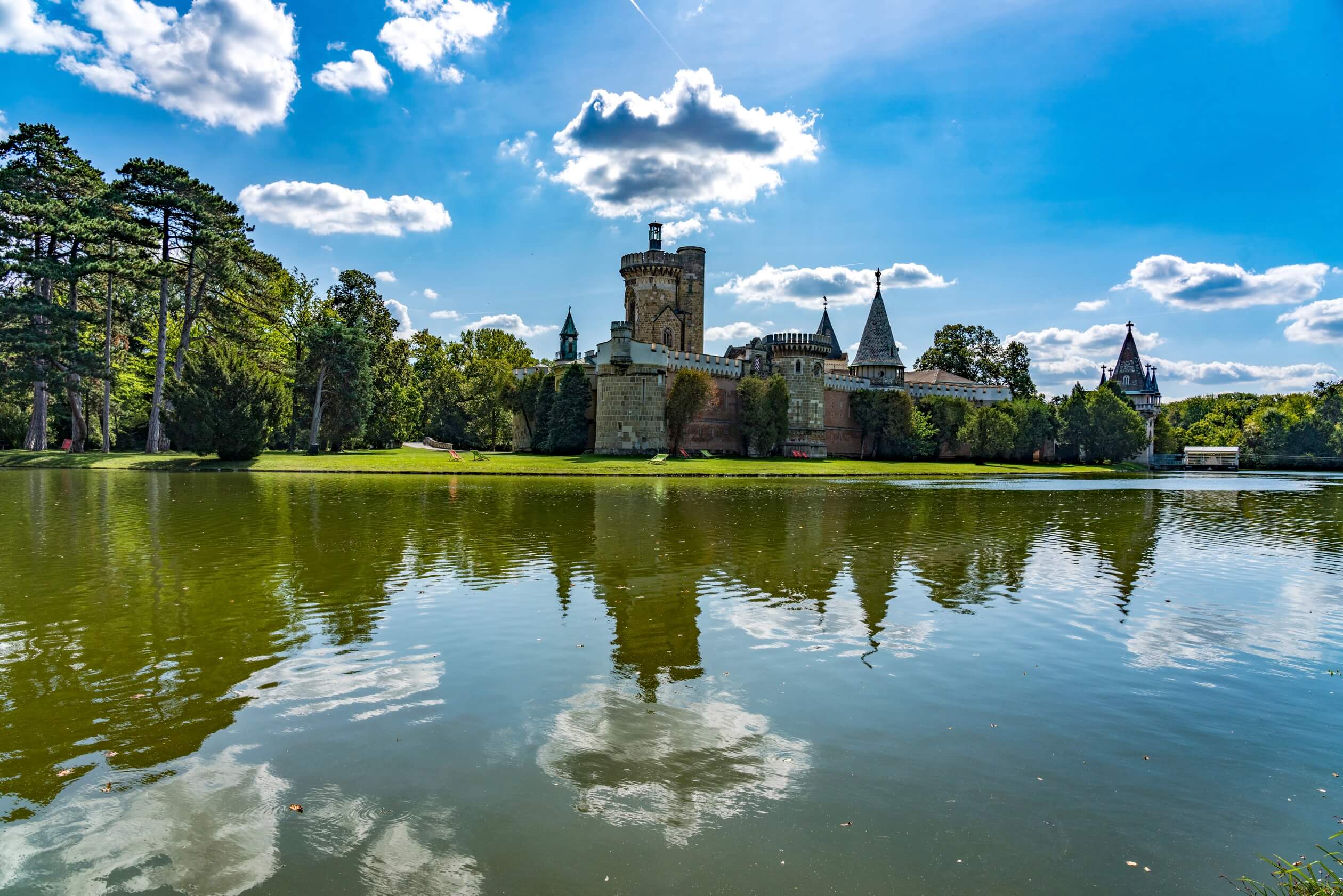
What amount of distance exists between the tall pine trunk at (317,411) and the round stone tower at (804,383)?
33.7 meters

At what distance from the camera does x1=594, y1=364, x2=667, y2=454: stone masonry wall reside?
183 feet

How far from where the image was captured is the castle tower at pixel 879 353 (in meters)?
71.2

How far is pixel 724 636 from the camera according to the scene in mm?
8867

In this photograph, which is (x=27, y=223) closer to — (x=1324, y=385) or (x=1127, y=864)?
(x=1127, y=864)

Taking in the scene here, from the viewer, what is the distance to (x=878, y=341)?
7231cm

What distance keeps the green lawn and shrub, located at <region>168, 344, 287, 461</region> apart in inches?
36.8

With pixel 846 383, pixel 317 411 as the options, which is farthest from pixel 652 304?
pixel 317 411

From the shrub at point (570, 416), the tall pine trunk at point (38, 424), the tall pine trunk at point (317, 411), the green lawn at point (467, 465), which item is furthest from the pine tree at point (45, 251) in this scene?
the shrub at point (570, 416)

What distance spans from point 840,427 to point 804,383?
7.75m

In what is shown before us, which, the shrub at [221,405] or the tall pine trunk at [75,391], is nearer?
the shrub at [221,405]

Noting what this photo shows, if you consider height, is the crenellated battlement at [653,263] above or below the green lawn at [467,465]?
above

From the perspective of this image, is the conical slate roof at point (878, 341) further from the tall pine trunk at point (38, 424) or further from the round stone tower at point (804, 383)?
the tall pine trunk at point (38, 424)

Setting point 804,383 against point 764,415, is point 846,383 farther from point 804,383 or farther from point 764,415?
point 764,415

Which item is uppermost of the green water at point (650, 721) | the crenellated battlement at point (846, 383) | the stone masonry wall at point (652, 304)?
the stone masonry wall at point (652, 304)
